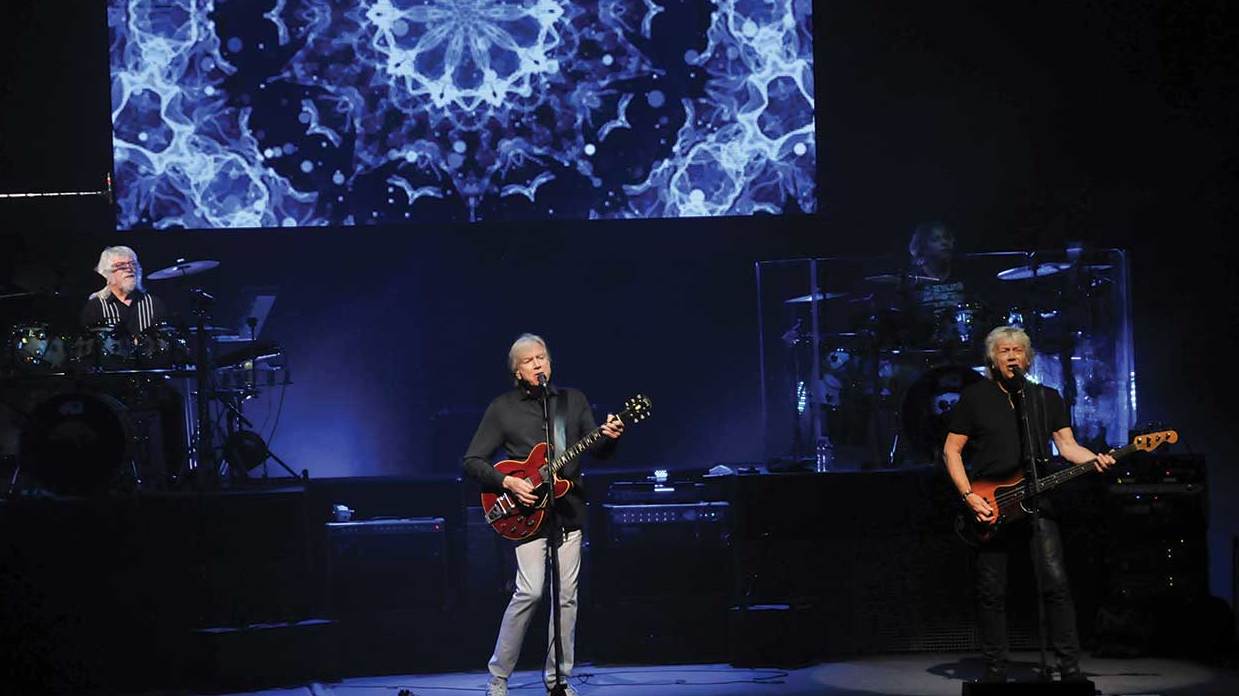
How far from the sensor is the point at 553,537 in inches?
268

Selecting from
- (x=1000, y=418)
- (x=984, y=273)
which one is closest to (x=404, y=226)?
(x=984, y=273)

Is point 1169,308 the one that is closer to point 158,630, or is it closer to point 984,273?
point 984,273

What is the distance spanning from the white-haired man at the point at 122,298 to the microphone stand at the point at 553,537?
11.6ft

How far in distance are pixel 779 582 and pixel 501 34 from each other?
4.14 metres

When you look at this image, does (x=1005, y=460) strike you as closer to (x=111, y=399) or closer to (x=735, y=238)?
(x=735, y=238)

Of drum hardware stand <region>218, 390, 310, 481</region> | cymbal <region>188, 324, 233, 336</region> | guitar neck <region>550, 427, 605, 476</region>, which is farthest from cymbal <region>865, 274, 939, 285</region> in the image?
cymbal <region>188, 324, 233, 336</region>

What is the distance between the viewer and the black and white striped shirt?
925cm

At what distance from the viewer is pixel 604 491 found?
9.66 m

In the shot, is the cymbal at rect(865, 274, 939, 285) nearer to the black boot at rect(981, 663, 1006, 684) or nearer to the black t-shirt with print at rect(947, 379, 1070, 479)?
the black t-shirt with print at rect(947, 379, 1070, 479)

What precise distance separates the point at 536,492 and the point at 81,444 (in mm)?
3309

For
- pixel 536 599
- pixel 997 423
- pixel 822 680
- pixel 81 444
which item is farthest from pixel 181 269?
pixel 997 423

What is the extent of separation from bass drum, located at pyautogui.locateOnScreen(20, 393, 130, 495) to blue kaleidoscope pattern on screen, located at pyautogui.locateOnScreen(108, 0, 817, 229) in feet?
5.41

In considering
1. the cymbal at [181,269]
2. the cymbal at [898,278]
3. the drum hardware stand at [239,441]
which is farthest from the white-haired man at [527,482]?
the cymbal at [181,269]

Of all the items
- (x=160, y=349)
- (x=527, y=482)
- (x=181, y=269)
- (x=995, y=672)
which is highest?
(x=181, y=269)
